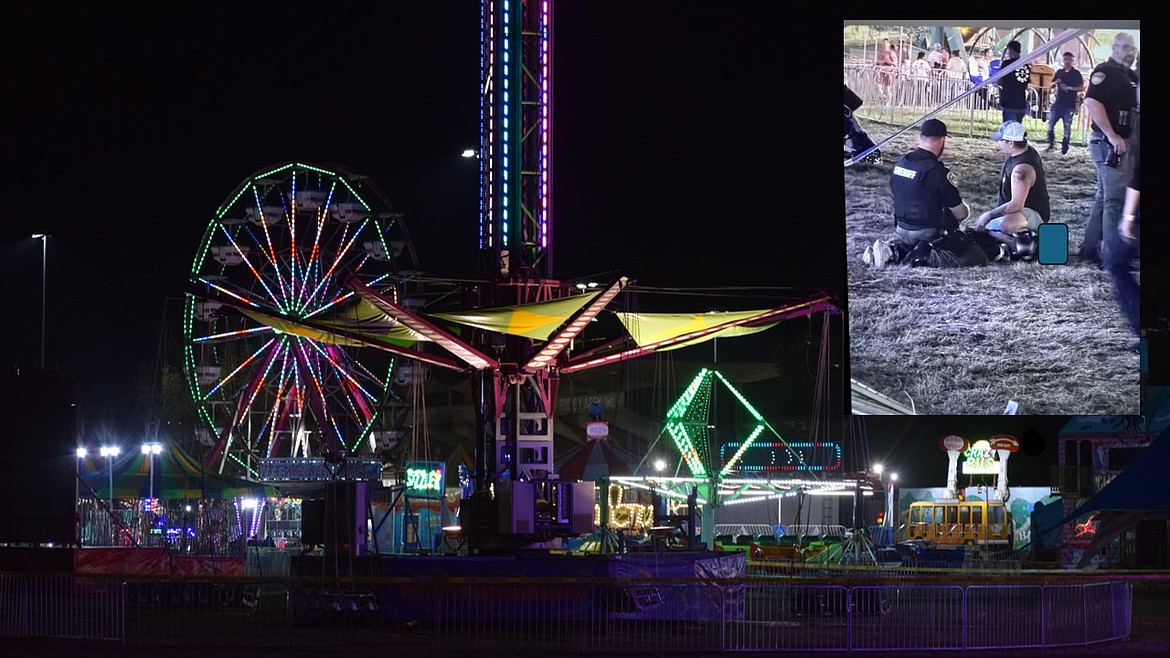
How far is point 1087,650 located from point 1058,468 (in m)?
32.4

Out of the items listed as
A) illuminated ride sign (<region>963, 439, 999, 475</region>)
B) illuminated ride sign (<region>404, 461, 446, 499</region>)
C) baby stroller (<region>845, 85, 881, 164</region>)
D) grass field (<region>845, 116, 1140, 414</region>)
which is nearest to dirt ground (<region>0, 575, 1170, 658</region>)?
illuminated ride sign (<region>404, 461, 446, 499</region>)

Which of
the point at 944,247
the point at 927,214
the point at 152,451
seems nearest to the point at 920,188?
the point at 927,214

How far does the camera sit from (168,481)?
1676 inches

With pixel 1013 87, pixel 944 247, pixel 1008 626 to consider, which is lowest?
pixel 1008 626

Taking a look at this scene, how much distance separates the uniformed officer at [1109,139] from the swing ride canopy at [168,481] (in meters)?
23.1

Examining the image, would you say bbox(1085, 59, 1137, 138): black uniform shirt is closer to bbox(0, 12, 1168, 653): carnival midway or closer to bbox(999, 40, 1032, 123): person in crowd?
bbox(999, 40, 1032, 123): person in crowd

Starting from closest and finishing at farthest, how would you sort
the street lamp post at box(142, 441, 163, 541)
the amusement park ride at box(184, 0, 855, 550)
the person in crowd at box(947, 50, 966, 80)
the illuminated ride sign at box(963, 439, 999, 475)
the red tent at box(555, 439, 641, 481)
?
the amusement park ride at box(184, 0, 855, 550)
the street lamp post at box(142, 441, 163, 541)
the person in crowd at box(947, 50, 966, 80)
the red tent at box(555, 439, 641, 481)
the illuminated ride sign at box(963, 439, 999, 475)

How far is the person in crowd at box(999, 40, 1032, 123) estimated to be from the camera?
44.8 m

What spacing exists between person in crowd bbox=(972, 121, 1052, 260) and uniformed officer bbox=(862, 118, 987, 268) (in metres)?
0.74

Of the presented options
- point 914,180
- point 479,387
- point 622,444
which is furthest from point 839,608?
point 622,444

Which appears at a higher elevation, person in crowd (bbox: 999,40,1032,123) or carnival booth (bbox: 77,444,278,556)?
person in crowd (bbox: 999,40,1032,123)

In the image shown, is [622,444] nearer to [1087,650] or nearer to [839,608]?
[839,608]

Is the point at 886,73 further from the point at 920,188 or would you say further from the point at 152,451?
the point at 152,451

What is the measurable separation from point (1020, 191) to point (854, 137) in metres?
4.78
